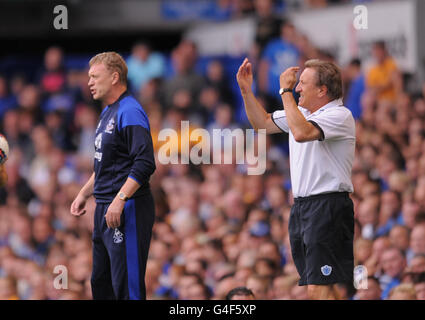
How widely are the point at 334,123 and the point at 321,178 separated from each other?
375 mm

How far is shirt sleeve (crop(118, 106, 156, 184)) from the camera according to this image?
19.6 feet

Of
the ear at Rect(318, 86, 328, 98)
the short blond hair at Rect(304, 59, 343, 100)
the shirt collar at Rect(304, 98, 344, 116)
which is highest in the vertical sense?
the short blond hair at Rect(304, 59, 343, 100)

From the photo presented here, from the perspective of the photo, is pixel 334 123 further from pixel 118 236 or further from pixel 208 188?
pixel 208 188

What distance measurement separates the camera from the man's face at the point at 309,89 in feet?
19.7

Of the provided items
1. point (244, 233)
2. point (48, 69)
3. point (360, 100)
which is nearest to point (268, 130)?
point (244, 233)

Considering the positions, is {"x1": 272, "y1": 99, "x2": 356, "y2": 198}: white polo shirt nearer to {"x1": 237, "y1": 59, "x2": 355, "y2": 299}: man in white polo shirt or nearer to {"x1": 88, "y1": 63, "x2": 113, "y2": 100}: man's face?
{"x1": 237, "y1": 59, "x2": 355, "y2": 299}: man in white polo shirt

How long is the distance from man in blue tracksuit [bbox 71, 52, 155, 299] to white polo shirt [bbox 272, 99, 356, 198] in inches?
39.8

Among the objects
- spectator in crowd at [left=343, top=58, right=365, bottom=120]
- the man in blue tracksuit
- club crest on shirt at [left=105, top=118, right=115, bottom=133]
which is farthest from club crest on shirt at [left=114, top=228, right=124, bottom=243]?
spectator in crowd at [left=343, top=58, right=365, bottom=120]

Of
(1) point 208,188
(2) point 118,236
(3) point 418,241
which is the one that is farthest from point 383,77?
(2) point 118,236

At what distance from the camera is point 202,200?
35.4ft

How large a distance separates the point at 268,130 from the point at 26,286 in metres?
4.36

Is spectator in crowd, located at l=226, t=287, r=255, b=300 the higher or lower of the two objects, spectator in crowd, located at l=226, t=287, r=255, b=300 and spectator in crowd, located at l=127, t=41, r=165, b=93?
the lower

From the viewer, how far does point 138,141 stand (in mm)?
6020
